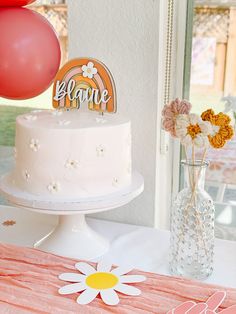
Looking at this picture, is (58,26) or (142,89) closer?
(142,89)

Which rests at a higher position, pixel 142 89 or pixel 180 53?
pixel 180 53

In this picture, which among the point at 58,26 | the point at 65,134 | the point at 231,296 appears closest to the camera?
the point at 231,296

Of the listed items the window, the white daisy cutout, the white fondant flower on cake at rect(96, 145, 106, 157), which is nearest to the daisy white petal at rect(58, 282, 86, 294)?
the white daisy cutout

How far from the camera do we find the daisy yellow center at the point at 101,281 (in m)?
1.03

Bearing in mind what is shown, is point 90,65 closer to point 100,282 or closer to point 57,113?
point 57,113

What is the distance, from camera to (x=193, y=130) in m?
1.14

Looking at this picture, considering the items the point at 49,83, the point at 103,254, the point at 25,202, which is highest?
the point at 49,83

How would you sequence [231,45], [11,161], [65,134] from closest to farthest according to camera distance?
[65,134], [231,45], [11,161]

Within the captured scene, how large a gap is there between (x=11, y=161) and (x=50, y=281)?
3.19 feet

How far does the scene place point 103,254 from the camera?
132cm

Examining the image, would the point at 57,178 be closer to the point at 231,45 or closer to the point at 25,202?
the point at 25,202

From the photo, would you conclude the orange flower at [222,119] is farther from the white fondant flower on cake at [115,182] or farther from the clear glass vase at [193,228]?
the white fondant flower on cake at [115,182]

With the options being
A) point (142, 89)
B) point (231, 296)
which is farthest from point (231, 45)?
point (231, 296)

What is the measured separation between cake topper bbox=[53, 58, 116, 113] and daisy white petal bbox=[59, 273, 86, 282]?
495 mm
